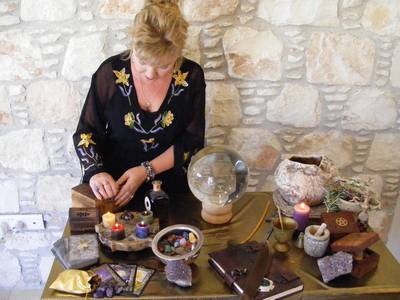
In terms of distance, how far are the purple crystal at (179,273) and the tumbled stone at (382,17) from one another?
1316mm

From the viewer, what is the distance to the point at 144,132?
5.43ft

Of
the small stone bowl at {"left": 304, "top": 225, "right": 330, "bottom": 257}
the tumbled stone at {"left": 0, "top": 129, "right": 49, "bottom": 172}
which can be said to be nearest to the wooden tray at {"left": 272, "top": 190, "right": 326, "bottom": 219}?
the small stone bowl at {"left": 304, "top": 225, "right": 330, "bottom": 257}

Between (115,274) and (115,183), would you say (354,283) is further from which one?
(115,183)

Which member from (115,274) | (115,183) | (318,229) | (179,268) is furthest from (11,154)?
(318,229)

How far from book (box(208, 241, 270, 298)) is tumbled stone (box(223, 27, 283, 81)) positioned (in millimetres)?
844

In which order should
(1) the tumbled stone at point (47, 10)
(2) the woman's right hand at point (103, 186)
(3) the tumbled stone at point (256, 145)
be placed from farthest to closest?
(3) the tumbled stone at point (256, 145), (1) the tumbled stone at point (47, 10), (2) the woman's right hand at point (103, 186)

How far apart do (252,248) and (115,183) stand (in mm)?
577

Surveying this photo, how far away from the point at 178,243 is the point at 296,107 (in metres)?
0.97

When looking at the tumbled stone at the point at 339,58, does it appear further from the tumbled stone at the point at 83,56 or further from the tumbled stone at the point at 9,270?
the tumbled stone at the point at 9,270

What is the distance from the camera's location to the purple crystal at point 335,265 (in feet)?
4.03

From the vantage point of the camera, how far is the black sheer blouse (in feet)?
5.32

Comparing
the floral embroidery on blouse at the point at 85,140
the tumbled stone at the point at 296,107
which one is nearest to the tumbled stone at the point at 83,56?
the floral embroidery on blouse at the point at 85,140

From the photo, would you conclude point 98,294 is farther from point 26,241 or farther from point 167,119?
point 26,241

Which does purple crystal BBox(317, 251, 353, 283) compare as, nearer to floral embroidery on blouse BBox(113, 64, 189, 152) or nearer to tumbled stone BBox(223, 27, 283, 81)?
floral embroidery on blouse BBox(113, 64, 189, 152)
